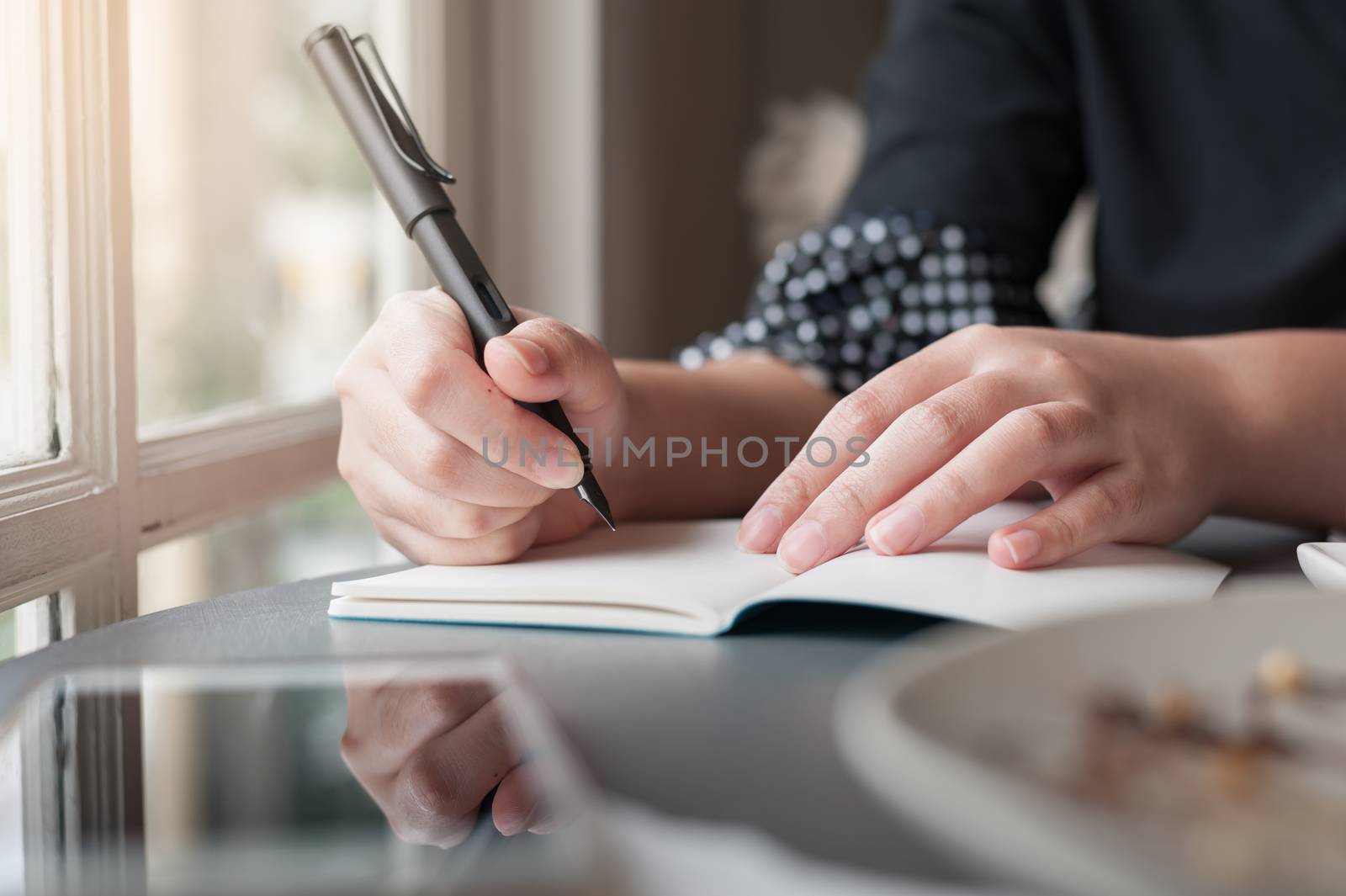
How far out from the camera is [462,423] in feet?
1.28

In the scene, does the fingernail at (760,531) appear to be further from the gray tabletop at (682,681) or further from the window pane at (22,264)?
the window pane at (22,264)

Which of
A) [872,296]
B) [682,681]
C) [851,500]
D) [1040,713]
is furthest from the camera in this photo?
[872,296]

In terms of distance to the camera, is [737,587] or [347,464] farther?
[347,464]

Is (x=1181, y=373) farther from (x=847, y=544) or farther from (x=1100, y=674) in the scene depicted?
(x=1100, y=674)

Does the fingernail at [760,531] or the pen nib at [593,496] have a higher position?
the pen nib at [593,496]

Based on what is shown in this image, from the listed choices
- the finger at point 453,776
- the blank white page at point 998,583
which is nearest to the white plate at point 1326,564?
the blank white page at point 998,583

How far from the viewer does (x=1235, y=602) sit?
0.23 m

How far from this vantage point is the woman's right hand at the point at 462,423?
0.39 metres

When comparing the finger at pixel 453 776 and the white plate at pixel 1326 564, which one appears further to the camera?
the white plate at pixel 1326 564

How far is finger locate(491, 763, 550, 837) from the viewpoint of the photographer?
0.62ft

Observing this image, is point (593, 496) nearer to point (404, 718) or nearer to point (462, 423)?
point (462, 423)

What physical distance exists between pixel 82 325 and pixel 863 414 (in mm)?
333

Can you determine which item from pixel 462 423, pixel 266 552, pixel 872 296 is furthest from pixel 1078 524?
pixel 266 552

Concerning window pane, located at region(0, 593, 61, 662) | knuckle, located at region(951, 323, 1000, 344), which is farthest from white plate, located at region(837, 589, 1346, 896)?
window pane, located at region(0, 593, 61, 662)
